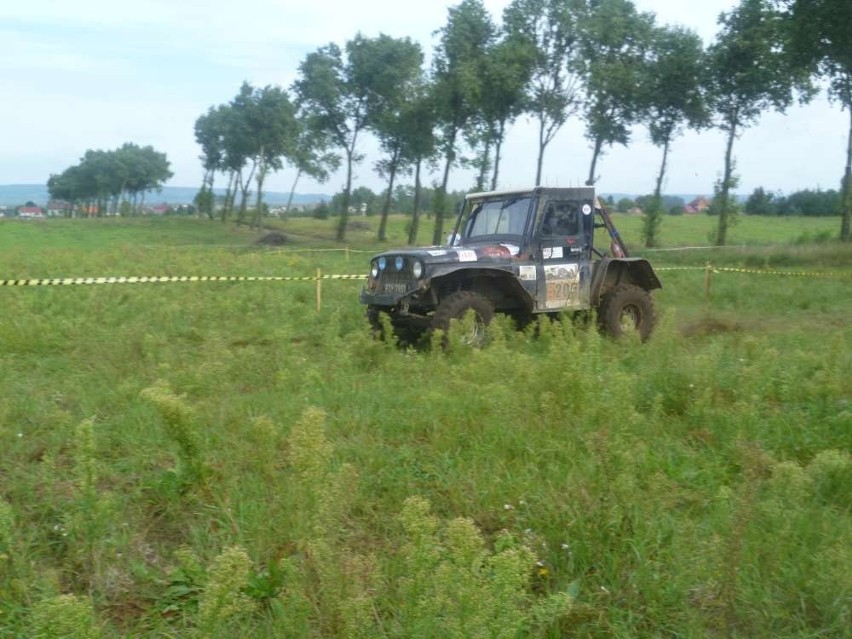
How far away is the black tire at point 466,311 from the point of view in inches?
339

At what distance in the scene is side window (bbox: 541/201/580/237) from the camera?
962 centimetres

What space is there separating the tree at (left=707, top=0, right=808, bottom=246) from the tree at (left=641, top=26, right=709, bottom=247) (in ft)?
3.03

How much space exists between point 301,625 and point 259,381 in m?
3.82

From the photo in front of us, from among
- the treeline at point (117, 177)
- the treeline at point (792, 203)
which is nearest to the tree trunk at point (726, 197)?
the treeline at point (792, 203)

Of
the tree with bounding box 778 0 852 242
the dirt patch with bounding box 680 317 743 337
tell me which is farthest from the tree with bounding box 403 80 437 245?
the dirt patch with bounding box 680 317 743 337

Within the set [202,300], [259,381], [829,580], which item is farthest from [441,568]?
[202,300]

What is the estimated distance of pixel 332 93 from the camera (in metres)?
41.9

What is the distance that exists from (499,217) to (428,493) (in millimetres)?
5754

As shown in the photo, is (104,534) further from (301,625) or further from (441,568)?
(441,568)

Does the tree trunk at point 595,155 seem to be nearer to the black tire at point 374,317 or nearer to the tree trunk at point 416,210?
the tree trunk at point 416,210

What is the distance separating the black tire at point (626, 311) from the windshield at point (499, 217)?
4.47 feet

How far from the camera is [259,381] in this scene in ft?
23.1

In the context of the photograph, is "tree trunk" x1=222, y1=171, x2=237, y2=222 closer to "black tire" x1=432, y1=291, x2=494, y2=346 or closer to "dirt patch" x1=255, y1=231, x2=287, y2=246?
"dirt patch" x1=255, y1=231, x2=287, y2=246

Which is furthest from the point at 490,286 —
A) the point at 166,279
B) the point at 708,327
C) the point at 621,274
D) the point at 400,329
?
the point at 166,279
